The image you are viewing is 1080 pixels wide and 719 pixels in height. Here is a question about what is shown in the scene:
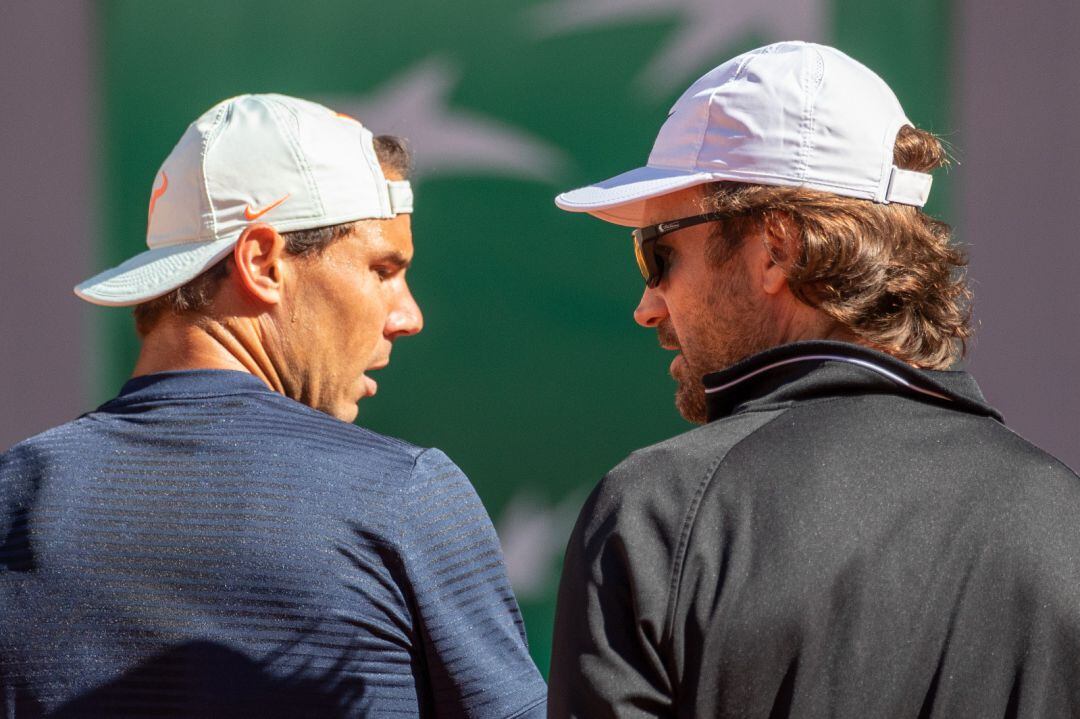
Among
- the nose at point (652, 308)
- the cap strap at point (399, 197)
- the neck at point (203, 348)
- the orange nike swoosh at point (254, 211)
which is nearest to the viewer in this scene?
the nose at point (652, 308)

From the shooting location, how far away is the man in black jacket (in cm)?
133

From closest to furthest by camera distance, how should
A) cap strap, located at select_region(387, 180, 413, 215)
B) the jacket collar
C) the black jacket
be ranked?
the black jacket, the jacket collar, cap strap, located at select_region(387, 180, 413, 215)

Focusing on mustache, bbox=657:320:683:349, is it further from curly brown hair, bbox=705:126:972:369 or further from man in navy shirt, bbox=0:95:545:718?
man in navy shirt, bbox=0:95:545:718

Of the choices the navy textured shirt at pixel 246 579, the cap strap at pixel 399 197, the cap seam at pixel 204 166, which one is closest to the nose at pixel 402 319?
the cap strap at pixel 399 197

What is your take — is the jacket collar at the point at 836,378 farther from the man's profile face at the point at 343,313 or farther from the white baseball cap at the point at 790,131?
the man's profile face at the point at 343,313

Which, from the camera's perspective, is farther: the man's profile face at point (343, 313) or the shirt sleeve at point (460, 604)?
the man's profile face at point (343, 313)

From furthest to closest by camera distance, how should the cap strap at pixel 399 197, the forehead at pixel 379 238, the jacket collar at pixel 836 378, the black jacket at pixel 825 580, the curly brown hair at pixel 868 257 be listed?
1. the cap strap at pixel 399 197
2. the forehead at pixel 379 238
3. the curly brown hair at pixel 868 257
4. the jacket collar at pixel 836 378
5. the black jacket at pixel 825 580

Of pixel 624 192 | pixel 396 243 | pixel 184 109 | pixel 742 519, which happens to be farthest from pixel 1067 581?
pixel 184 109

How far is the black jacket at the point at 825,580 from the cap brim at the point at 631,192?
0.42 metres

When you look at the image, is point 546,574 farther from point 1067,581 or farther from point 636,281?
point 1067,581

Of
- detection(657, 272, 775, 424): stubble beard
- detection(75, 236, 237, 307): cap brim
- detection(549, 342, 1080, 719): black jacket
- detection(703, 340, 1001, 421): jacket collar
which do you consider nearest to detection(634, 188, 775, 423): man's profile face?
detection(657, 272, 775, 424): stubble beard

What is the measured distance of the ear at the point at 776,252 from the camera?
1.62 metres

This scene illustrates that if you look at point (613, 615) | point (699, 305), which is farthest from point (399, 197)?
point (613, 615)

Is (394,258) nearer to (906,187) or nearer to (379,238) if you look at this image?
(379,238)
